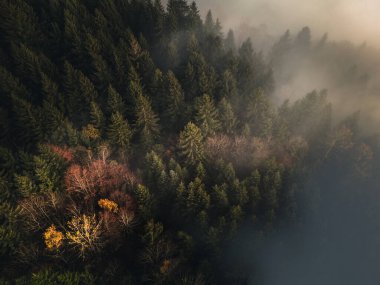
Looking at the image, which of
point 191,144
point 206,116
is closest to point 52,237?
point 191,144

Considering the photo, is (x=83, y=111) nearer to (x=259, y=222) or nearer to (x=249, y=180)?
(x=249, y=180)

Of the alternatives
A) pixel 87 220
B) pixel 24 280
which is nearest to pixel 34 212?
pixel 87 220

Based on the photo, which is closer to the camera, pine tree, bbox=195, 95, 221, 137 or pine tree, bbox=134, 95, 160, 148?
pine tree, bbox=134, 95, 160, 148

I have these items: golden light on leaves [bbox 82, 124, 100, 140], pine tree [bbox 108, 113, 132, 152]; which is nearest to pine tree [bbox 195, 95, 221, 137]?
pine tree [bbox 108, 113, 132, 152]

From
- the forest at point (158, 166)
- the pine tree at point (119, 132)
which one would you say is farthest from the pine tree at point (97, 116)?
the pine tree at point (119, 132)

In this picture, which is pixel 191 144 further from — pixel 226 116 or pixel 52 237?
pixel 52 237

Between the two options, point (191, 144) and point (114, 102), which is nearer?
point (191, 144)

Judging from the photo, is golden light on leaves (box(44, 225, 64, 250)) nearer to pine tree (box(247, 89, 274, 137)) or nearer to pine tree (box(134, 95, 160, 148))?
pine tree (box(134, 95, 160, 148))
